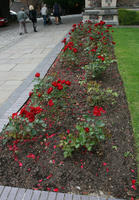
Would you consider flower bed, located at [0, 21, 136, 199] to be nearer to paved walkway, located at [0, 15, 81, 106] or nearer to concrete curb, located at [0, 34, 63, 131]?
concrete curb, located at [0, 34, 63, 131]

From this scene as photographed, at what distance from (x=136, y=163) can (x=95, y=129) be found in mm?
730

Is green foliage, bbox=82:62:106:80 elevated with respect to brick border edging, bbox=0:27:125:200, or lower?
elevated

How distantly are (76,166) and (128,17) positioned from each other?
13.3m

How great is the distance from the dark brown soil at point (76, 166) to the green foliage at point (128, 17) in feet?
39.5

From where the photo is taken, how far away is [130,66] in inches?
243

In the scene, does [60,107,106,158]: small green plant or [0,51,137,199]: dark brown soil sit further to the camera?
[60,107,106,158]: small green plant

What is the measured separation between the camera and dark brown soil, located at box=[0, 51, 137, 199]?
7.97 ft

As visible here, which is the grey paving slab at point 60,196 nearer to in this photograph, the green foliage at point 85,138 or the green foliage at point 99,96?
the green foliage at point 85,138

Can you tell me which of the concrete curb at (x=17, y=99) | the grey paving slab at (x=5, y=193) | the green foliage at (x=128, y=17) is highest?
the green foliage at (x=128, y=17)

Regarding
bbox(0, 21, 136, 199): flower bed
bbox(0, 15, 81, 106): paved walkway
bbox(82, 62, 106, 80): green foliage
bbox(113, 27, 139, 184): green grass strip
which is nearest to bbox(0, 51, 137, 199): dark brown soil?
bbox(0, 21, 136, 199): flower bed

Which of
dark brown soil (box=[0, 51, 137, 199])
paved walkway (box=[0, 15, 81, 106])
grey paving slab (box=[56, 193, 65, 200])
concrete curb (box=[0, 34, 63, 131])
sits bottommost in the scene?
grey paving slab (box=[56, 193, 65, 200])

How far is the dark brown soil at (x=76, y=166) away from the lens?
7.97ft

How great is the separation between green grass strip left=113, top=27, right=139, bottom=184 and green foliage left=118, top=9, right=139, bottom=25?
9.97 ft

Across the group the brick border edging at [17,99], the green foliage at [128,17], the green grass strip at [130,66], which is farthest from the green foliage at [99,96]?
the green foliage at [128,17]
